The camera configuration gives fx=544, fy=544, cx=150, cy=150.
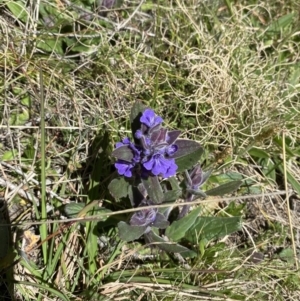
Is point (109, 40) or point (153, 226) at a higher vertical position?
point (109, 40)

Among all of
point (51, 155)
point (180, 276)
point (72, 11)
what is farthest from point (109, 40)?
point (180, 276)

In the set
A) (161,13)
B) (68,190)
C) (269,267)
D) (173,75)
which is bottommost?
(269,267)

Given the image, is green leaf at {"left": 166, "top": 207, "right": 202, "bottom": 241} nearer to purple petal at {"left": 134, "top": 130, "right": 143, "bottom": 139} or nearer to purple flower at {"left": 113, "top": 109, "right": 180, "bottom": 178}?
purple flower at {"left": 113, "top": 109, "right": 180, "bottom": 178}

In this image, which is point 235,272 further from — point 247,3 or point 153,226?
point 247,3

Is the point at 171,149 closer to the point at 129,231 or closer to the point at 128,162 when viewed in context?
the point at 128,162

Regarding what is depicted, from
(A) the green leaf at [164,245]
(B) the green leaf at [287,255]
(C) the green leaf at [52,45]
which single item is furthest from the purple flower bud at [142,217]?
(C) the green leaf at [52,45]

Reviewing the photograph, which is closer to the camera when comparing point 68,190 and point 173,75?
point 68,190

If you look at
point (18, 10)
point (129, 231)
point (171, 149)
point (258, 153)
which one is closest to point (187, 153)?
point (171, 149)
